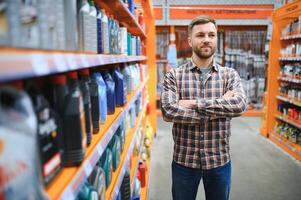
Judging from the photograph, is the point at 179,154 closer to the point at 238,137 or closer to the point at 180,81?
the point at 180,81

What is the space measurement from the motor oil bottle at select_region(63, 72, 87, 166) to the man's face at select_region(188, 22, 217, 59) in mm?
1236

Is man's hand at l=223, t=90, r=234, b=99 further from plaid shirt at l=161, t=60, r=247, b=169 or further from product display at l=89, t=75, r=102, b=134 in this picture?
product display at l=89, t=75, r=102, b=134

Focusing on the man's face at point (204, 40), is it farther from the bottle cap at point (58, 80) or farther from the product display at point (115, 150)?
the bottle cap at point (58, 80)

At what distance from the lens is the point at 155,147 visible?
5129mm

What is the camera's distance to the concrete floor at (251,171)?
3350 mm

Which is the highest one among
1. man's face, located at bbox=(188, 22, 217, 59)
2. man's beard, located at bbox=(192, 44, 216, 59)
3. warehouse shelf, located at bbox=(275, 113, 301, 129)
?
man's face, located at bbox=(188, 22, 217, 59)

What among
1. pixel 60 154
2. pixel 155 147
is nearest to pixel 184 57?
pixel 155 147

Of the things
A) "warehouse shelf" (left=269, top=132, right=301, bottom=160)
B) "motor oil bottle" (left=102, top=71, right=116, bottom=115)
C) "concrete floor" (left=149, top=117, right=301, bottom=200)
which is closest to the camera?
"motor oil bottle" (left=102, top=71, right=116, bottom=115)

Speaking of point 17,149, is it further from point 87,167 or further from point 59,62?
point 87,167

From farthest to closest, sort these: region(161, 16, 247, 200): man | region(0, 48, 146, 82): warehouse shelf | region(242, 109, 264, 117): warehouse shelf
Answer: region(242, 109, 264, 117): warehouse shelf, region(161, 16, 247, 200): man, region(0, 48, 146, 82): warehouse shelf

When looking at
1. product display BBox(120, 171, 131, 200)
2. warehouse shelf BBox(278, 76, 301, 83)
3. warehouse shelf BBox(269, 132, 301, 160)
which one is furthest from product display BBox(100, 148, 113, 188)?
warehouse shelf BBox(278, 76, 301, 83)

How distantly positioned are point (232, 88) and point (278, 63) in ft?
12.4

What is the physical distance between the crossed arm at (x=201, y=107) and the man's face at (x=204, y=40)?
317 millimetres

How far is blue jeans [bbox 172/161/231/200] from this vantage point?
83.3 inches
